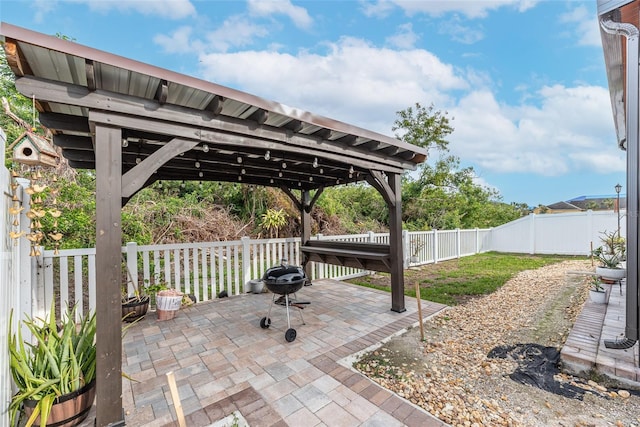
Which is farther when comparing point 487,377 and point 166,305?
point 166,305

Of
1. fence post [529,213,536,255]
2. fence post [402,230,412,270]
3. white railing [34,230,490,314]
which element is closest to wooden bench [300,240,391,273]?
white railing [34,230,490,314]

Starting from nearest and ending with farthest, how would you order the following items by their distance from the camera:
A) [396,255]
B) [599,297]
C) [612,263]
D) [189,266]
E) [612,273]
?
1. [396,255]
2. [599,297]
3. [612,273]
4. [612,263]
5. [189,266]

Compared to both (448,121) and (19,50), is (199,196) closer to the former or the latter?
(19,50)

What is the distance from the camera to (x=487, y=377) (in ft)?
8.11

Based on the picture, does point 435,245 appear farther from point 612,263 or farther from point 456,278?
point 612,263

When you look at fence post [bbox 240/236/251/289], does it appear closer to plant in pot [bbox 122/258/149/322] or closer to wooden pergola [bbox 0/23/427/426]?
plant in pot [bbox 122/258/149/322]

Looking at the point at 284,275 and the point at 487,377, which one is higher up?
the point at 284,275

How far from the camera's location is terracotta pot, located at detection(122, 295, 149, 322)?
3678 millimetres

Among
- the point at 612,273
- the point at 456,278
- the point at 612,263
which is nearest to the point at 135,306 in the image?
the point at 456,278

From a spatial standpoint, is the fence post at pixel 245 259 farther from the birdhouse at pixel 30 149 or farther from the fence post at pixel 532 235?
the fence post at pixel 532 235

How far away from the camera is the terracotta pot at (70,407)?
1.73m

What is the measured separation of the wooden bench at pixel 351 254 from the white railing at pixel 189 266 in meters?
0.55

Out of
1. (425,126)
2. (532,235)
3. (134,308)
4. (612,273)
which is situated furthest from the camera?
(425,126)

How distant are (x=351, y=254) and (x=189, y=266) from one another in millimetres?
2999
